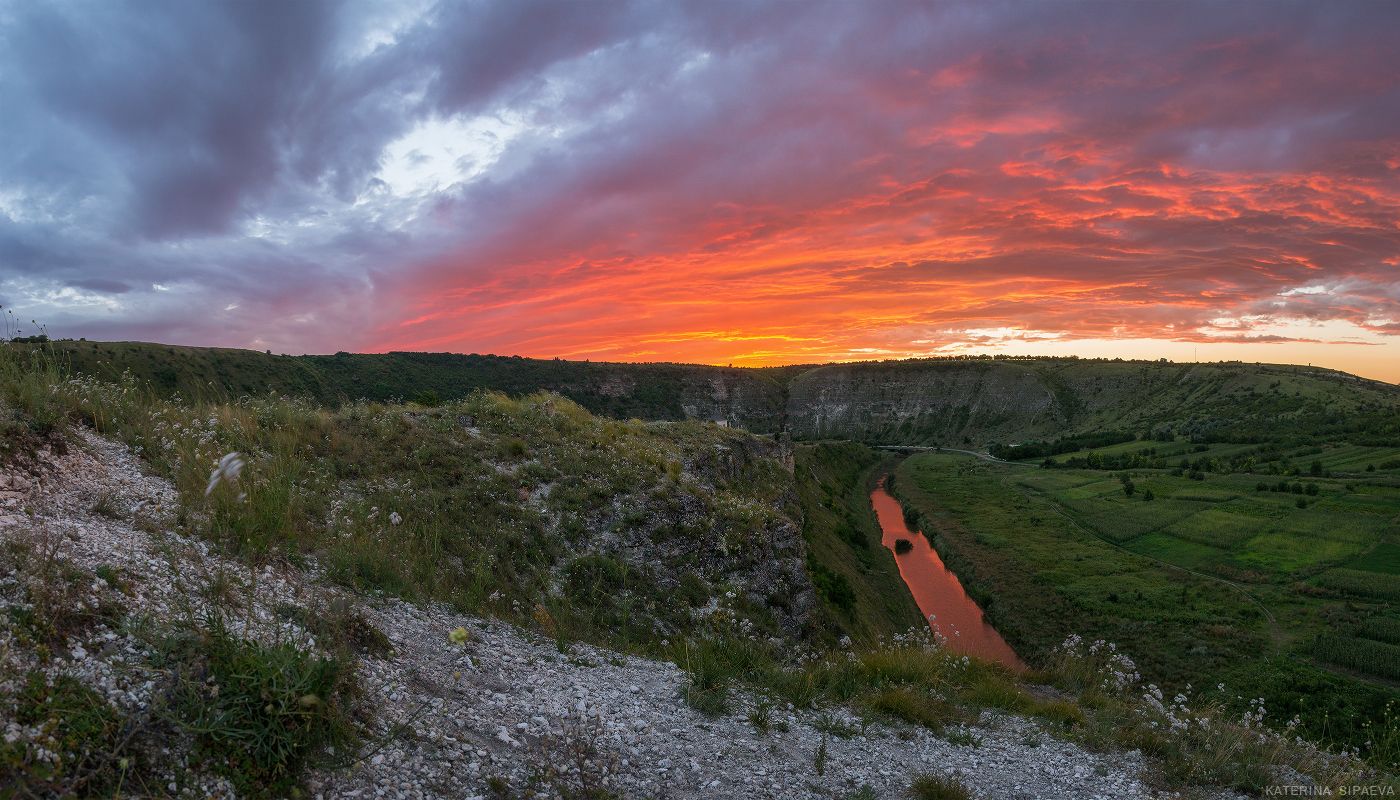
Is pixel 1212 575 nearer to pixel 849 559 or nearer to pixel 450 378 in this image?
pixel 849 559

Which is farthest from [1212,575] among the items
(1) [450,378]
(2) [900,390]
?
(2) [900,390]

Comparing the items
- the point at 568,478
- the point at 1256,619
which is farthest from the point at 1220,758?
the point at 1256,619

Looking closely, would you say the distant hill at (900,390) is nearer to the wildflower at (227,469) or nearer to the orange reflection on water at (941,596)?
the orange reflection on water at (941,596)

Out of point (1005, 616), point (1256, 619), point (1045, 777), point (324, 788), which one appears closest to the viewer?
point (324, 788)

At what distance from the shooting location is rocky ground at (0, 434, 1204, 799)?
5.11 metres

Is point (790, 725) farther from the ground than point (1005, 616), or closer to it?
farther from the ground

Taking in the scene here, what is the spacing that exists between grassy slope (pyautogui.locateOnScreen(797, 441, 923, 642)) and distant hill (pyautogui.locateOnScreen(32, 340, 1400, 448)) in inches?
645

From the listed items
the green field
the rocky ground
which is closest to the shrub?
the rocky ground

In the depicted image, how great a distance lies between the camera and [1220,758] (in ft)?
26.0

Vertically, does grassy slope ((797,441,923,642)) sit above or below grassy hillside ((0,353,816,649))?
below

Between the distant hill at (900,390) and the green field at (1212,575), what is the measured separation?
3036 centimetres

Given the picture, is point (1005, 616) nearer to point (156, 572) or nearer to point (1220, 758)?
point (1220, 758)

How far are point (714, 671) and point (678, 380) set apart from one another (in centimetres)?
13692

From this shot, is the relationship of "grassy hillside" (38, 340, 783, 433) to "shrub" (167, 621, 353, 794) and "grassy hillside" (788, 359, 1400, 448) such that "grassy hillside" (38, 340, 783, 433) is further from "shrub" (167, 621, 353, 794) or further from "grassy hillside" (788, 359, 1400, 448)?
"shrub" (167, 621, 353, 794)
